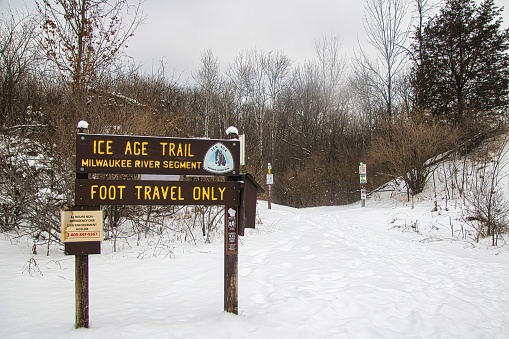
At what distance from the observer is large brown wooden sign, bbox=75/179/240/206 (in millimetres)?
3389

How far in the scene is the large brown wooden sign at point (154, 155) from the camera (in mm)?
3445

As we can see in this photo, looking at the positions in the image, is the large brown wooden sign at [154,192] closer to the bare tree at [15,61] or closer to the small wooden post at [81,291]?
the small wooden post at [81,291]

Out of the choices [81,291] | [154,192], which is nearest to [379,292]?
[154,192]

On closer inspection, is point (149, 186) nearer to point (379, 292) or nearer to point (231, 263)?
point (231, 263)

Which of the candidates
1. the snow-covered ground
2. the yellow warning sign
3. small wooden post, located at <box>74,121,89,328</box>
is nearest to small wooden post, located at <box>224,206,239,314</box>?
the snow-covered ground

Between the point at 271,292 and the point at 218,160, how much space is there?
2083 mm

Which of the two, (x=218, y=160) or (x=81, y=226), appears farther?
(x=218, y=160)

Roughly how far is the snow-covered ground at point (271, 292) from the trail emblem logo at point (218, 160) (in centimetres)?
152

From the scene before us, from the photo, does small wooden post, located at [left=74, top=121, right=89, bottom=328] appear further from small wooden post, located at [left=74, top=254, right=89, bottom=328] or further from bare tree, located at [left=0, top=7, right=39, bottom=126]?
bare tree, located at [left=0, top=7, right=39, bottom=126]

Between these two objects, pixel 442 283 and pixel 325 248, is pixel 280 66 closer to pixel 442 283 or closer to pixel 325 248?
pixel 325 248

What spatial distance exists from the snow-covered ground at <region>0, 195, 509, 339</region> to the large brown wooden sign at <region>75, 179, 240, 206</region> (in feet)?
3.91

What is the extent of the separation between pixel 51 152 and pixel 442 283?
7.26 meters

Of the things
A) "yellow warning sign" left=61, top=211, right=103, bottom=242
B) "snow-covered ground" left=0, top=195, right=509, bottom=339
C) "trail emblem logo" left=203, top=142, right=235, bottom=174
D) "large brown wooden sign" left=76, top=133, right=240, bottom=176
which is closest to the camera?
"yellow warning sign" left=61, top=211, right=103, bottom=242

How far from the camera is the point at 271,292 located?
15.7ft
